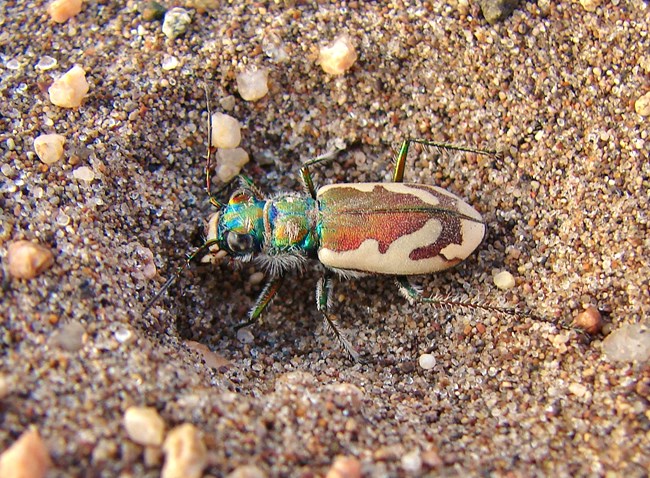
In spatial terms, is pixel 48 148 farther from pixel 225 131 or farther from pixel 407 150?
pixel 407 150

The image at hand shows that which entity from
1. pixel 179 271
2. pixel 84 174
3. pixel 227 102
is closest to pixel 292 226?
pixel 179 271

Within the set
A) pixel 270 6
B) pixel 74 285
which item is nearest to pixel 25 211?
pixel 74 285

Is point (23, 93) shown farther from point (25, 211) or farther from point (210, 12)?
point (210, 12)

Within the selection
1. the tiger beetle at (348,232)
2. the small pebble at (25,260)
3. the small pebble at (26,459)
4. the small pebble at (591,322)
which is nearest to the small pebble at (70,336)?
the small pebble at (25,260)

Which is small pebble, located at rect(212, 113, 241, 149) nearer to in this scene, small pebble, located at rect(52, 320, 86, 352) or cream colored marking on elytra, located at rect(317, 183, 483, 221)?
cream colored marking on elytra, located at rect(317, 183, 483, 221)

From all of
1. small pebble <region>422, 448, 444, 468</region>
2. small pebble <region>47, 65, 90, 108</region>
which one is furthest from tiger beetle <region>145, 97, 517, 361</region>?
small pebble <region>422, 448, 444, 468</region>

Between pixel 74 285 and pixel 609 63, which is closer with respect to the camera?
pixel 74 285
